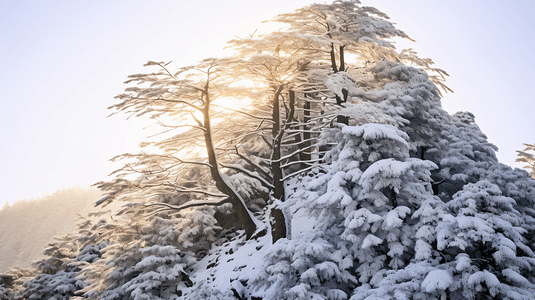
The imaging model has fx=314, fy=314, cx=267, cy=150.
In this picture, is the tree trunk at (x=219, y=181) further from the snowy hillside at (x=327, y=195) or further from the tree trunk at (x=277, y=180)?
the tree trunk at (x=277, y=180)

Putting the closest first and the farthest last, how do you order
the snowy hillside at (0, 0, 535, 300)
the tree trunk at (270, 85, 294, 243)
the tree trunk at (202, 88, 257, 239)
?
the snowy hillside at (0, 0, 535, 300) < the tree trunk at (270, 85, 294, 243) < the tree trunk at (202, 88, 257, 239)

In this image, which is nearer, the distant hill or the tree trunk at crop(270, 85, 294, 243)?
the tree trunk at crop(270, 85, 294, 243)

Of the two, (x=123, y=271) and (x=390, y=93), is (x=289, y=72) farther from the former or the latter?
(x=123, y=271)

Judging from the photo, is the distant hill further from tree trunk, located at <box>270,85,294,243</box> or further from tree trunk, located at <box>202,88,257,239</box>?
tree trunk, located at <box>270,85,294,243</box>

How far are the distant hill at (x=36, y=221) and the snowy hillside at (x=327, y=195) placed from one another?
4623 inches

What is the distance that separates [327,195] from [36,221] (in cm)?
16751

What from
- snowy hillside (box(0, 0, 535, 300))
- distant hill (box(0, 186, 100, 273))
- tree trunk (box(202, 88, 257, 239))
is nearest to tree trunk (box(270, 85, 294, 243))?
snowy hillside (box(0, 0, 535, 300))

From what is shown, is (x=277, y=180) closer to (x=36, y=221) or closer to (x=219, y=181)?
(x=219, y=181)

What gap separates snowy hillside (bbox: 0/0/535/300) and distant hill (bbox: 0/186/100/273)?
11743 centimetres

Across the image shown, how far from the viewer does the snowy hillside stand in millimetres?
5891

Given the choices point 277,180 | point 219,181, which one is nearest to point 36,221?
point 219,181

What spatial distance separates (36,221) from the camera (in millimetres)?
136625

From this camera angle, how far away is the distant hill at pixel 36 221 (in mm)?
119125

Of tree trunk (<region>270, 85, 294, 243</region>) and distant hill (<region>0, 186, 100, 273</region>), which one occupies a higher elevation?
tree trunk (<region>270, 85, 294, 243</region>)
